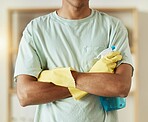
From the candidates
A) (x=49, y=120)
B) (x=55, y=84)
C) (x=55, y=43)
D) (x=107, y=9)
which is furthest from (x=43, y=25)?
(x=107, y=9)

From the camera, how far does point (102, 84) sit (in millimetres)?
1276

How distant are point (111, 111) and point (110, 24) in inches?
14.7

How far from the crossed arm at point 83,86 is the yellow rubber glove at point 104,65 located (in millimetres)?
20

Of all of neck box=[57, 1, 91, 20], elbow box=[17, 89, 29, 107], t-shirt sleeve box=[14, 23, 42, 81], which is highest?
neck box=[57, 1, 91, 20]

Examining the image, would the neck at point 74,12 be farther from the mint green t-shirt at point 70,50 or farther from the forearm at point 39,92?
the forearm at point 39,92

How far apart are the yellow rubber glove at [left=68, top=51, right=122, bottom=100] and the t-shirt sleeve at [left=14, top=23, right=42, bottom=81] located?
0.18m

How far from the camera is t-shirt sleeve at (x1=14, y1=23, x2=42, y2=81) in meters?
1.35

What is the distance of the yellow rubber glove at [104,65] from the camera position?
129cm

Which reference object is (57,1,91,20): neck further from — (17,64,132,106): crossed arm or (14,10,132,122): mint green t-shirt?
(17,64,132,106): crossed arm

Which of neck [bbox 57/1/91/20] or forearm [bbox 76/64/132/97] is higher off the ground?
neck [bbox 57/1/91/20]

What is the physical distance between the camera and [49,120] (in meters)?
1.34

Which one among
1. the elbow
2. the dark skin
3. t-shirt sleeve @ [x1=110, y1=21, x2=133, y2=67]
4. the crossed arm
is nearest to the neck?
the dark skin
